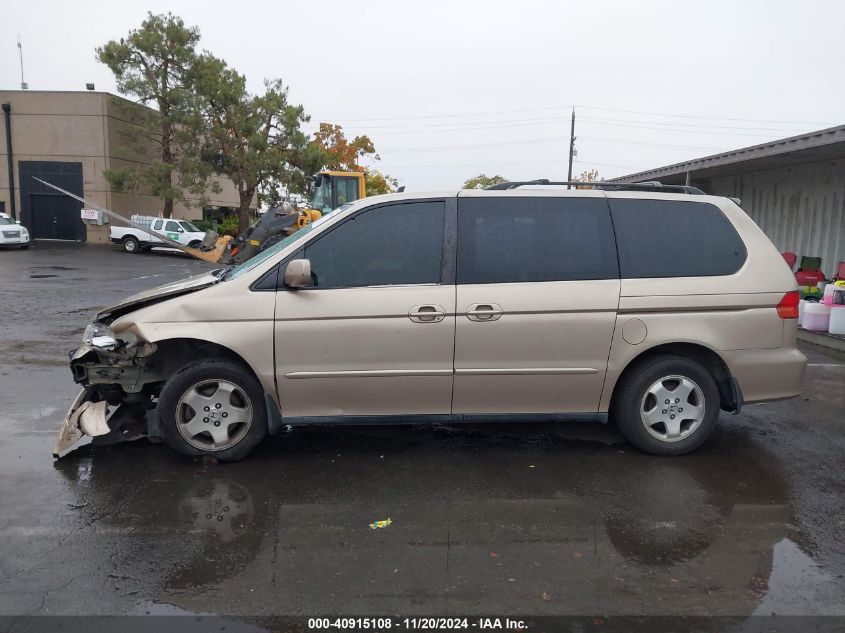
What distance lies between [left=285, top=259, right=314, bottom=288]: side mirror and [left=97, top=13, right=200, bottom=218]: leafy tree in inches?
1185

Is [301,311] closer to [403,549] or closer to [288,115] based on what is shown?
[403,549]

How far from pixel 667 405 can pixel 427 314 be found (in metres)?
1.91

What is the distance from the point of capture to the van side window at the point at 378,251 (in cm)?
468

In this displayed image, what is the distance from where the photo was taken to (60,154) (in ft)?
112

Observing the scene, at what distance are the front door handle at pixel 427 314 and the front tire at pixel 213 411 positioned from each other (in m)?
1.20

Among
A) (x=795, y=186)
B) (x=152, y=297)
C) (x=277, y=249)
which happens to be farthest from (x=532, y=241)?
(x=795, y=186)

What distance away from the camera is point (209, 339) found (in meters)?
4.54

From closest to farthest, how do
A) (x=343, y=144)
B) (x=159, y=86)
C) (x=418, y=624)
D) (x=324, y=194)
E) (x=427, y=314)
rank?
(x=418, y=624) < (x=427, y=314) < (x=324, y=194) < (x=159, y=86) < (x=343, y=144)

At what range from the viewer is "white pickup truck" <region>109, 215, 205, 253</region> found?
28828 mm

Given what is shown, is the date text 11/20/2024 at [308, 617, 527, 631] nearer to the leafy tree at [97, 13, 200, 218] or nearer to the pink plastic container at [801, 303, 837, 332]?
the pink plastic container at [801, 303, 837, 332]

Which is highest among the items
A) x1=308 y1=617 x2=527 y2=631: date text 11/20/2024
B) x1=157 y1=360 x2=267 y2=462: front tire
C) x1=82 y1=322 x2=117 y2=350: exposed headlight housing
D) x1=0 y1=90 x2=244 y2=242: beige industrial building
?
x1=0 y1=90 x2=244 y2=242: beige industrial building

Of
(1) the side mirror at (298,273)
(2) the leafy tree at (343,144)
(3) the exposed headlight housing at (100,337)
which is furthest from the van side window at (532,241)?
(2) the leafy tree at (343,144)

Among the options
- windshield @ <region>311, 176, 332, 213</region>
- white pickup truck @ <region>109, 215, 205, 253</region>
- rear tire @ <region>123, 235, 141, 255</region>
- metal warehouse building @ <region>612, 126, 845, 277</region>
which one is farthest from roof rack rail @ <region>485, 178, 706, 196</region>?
rear tire @ <region>123, 235, 141, 255</region>

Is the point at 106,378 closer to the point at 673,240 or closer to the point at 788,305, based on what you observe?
the point at 673,240
